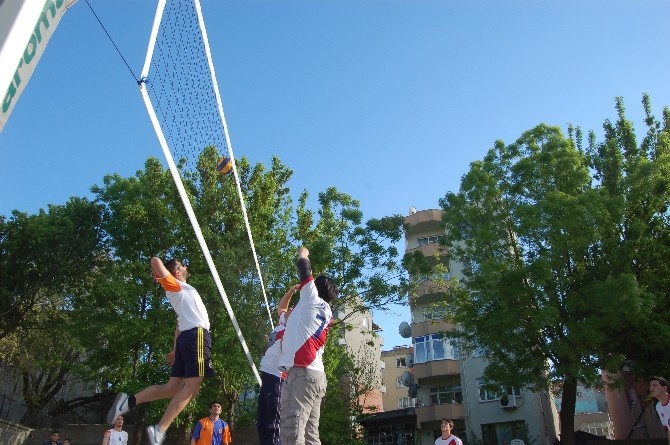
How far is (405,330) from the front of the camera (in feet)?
140

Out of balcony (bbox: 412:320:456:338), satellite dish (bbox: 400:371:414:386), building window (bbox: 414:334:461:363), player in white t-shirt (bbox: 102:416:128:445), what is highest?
balcony (bbox: 412:320:456:338)

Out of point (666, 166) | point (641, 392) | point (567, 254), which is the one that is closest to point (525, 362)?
point (567, 254)

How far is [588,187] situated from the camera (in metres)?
24.1

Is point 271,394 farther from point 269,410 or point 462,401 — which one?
point 462,401

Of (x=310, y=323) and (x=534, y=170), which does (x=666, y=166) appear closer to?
(x=534, y=170)

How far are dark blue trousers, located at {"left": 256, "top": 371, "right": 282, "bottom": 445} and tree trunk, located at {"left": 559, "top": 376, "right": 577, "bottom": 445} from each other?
1775 centimetres

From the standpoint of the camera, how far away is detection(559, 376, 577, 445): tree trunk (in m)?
21.6

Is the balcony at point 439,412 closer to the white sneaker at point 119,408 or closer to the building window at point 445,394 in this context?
the building window at point 445,394

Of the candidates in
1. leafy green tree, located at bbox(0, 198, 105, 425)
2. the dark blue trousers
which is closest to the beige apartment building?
leafy green tree, located at bbox(0, 198, 105, 425)

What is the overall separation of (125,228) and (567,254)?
18.8 metres

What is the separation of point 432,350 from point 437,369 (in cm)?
146

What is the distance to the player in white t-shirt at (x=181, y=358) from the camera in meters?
5.95

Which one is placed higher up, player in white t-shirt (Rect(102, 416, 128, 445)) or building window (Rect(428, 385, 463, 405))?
building window (Rect(428, 385, 463, 405))

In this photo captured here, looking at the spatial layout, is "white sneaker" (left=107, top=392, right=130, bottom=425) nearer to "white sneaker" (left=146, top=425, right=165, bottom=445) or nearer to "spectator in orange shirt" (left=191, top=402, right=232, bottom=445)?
"white sneaker" (left=146, top=425, right=165, bottom=445)
